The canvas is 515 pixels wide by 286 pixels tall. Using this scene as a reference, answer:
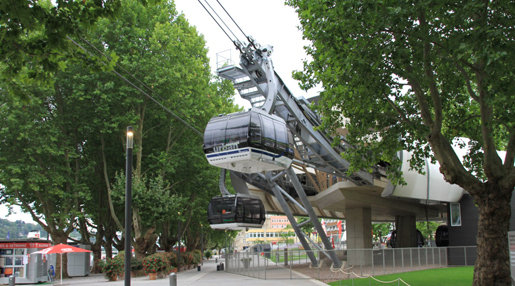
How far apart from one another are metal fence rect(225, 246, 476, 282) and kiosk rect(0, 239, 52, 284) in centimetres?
1267

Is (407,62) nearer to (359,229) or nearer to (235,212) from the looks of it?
(235,212)

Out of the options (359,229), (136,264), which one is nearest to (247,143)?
(136,264)

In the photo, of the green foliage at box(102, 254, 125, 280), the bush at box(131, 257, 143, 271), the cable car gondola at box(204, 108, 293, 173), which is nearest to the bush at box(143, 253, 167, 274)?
the bush at box(131, 257, 143, 271)

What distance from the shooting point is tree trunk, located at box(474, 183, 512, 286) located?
13.5 m

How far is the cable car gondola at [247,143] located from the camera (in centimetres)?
1515

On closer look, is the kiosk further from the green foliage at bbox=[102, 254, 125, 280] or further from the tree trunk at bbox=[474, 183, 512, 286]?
the tree trunk at bbox=[474, 183, 512, 286]

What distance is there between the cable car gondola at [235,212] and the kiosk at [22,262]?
1174 cm

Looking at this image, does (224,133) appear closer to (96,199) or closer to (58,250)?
(58,250)

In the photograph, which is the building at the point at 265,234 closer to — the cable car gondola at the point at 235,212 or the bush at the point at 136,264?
the bush at the point at 136,264

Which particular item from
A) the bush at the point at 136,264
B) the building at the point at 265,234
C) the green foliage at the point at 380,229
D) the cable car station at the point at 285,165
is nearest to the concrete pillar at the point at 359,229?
the cable car station at the point at 285,165

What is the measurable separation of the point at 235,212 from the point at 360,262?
7.73 meters

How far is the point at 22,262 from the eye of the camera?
29266 millimetres

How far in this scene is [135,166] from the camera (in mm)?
33875

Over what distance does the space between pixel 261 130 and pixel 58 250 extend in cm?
1730
